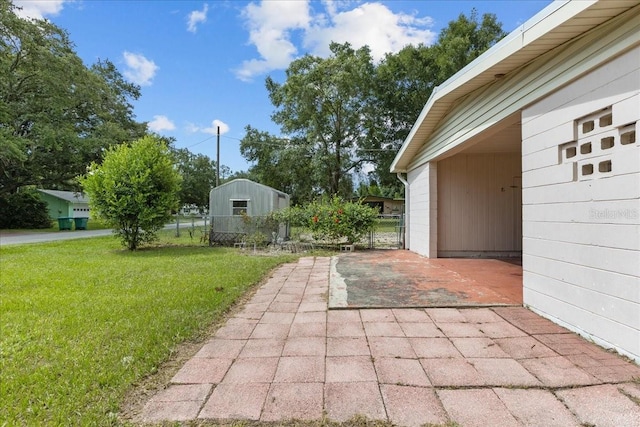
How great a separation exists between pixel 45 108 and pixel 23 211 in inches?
252

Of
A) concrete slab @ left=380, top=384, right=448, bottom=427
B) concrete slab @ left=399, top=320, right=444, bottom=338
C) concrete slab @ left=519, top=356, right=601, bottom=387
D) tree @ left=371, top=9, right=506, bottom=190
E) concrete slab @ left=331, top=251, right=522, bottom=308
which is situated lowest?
concrete slab @ left=380, top=384, right=448, bottom=427

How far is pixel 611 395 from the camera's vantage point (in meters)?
2.12

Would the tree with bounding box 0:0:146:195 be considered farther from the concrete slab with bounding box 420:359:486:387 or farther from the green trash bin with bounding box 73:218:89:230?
the concrete slab with bounding box 420:359:486:387

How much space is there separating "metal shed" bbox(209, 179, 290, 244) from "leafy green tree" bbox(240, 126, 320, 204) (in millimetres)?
11896

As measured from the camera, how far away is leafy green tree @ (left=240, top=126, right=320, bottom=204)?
24.8 metres

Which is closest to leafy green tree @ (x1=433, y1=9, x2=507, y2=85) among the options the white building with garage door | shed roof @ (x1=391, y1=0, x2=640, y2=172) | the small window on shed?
the small window on shed

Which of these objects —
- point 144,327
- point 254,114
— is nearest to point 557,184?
point 144,327

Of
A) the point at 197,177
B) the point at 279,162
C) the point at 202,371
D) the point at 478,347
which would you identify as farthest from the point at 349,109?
the point at 197,177

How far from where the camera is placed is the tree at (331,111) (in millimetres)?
23562

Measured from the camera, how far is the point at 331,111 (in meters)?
24.6

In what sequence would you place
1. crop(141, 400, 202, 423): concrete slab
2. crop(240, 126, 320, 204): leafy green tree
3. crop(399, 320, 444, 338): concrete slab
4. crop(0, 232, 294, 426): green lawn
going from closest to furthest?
1. crop(141, 400, 202, 423): concrete slab
2. crop(0, 232, 294, 426): green lawn
3. crop(399, 320, 444, 338): concrete slab
4. crop(240, 126, 320, 204): leafy green tree

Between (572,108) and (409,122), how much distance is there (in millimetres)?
22631

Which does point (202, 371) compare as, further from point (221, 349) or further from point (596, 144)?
point (596, 144)

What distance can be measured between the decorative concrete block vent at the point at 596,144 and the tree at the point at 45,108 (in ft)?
66.3
